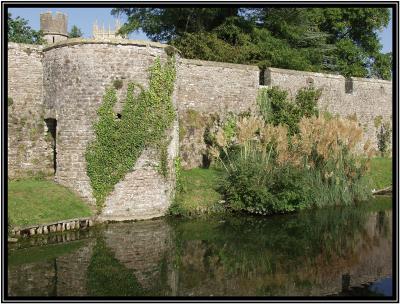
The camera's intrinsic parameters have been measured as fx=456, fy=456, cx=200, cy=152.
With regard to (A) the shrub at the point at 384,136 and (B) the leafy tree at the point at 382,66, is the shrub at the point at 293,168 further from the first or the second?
(B) the leafy tree at the point at 382,66

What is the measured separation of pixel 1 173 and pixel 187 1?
21.2 feet

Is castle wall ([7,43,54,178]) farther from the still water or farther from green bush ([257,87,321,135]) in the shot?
green bush ([257,87,321,135])

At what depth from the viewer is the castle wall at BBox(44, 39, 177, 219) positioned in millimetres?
12453

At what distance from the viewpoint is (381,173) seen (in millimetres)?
19516

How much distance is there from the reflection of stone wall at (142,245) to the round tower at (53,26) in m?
11.7

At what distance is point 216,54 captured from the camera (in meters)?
19.4

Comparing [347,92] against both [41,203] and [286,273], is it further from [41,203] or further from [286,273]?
[41,203]

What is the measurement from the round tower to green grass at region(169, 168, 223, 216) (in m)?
9.41

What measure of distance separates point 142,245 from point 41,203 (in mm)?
3177

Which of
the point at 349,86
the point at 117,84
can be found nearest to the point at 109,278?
the point at 117,84

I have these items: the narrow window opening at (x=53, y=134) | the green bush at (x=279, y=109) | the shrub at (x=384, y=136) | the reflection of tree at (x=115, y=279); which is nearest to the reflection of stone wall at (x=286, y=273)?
the reflection of tree at (x=115, y=279)

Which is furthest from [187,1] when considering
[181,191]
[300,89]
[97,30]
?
[300,89]

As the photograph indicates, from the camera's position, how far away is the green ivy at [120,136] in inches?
486

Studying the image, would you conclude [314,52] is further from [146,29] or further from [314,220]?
[314,220]
